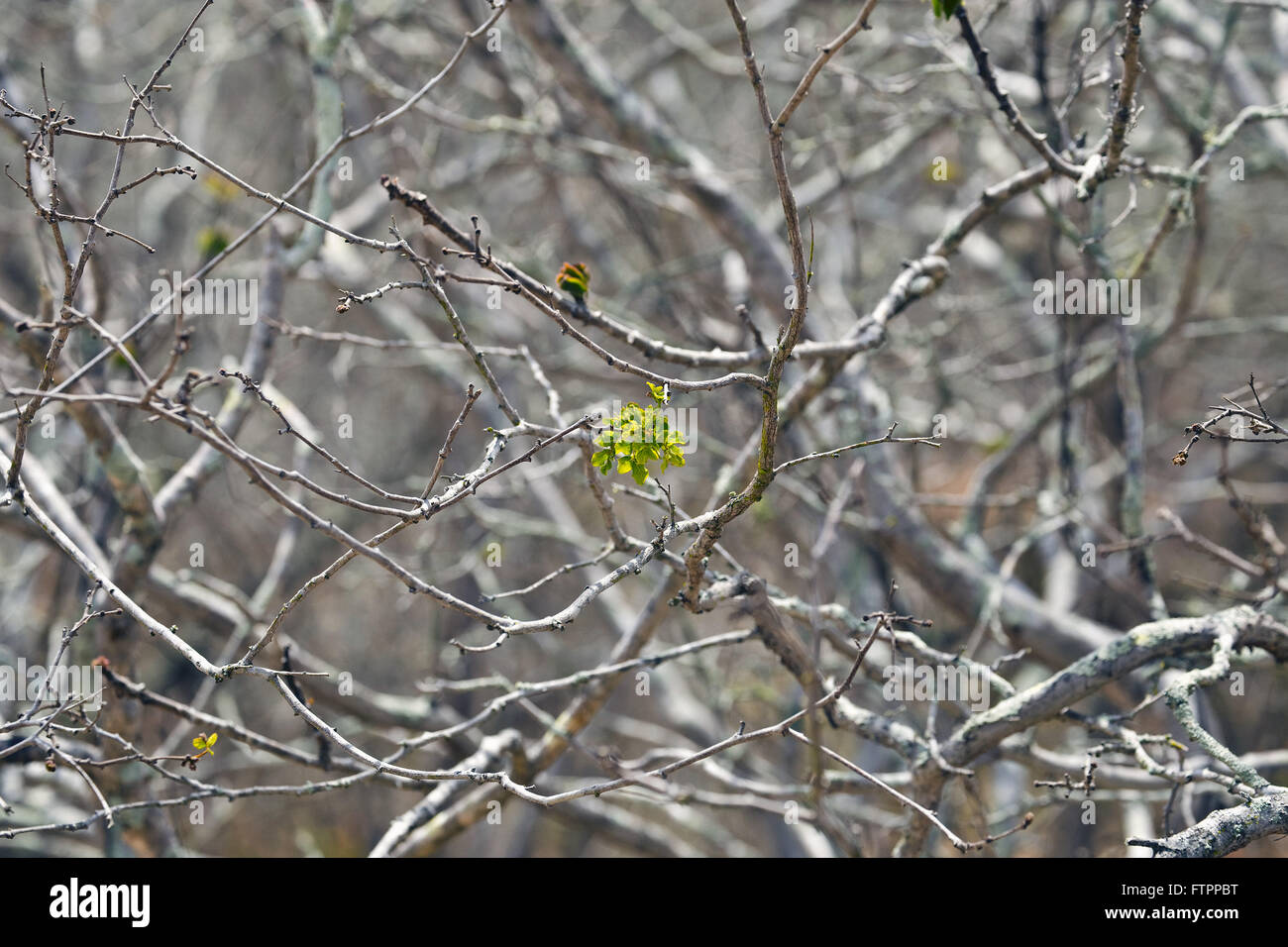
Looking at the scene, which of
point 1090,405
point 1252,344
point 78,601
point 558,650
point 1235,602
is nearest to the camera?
point 1235,602

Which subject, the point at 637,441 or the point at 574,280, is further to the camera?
the point at 574,280

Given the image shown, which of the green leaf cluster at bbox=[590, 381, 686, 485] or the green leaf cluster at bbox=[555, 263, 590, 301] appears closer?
the green leaf cluster at bbox=[590, 381, 686, 485]

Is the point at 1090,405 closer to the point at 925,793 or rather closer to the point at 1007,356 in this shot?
the point at 1007,356

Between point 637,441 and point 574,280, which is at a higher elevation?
point 574,280

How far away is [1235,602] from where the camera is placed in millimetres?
4125

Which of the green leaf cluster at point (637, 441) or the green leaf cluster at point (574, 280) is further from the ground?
the green leaf cluster at point (574, 280)

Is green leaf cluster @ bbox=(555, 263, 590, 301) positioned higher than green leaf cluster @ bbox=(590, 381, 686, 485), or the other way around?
green leaf cluster @ bbox=(555, 263, 590, 301)

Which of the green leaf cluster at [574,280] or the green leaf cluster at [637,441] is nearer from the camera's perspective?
the green leaf cluster at [637,441]

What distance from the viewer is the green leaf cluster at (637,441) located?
2.32 m

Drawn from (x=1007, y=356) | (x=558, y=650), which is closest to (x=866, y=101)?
(x=1007, y=356)

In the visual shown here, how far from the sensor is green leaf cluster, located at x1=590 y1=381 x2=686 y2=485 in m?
2.32

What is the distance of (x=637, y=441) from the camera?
233 cm

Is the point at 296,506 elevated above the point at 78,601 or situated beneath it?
situated beneath
